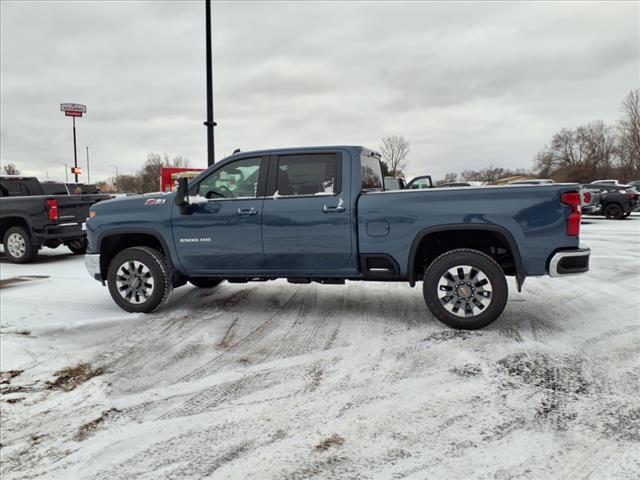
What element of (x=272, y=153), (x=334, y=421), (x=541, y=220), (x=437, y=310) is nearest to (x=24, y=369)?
(x=334, y=421)

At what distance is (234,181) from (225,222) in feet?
1.70

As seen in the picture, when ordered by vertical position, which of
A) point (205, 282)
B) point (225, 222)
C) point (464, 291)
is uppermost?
point (225, 222)

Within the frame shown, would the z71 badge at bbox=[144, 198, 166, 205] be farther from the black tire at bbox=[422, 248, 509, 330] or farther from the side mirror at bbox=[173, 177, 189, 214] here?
the black tire at bbox=[422, 248, 509, 330]

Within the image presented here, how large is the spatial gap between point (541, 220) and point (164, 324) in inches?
164

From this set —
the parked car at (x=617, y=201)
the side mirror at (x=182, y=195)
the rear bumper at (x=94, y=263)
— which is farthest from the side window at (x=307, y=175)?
the parked car at (x=617, y=201)

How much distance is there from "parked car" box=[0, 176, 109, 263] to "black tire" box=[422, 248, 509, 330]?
8.53 metres

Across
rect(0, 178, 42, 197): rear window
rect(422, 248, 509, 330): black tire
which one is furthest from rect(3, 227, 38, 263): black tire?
rect(422, 248, 509, 330): black tire

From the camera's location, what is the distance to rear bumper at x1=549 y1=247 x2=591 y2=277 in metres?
4.20

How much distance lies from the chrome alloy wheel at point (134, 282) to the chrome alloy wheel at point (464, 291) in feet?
11.4

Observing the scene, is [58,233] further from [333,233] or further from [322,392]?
[322,392]

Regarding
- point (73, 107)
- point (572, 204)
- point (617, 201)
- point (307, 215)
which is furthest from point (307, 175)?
point (73, 107)

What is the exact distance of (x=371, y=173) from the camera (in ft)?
17.7

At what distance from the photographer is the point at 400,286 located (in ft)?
22.1

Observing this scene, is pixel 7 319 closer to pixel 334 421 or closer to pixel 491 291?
pixel 334 421
